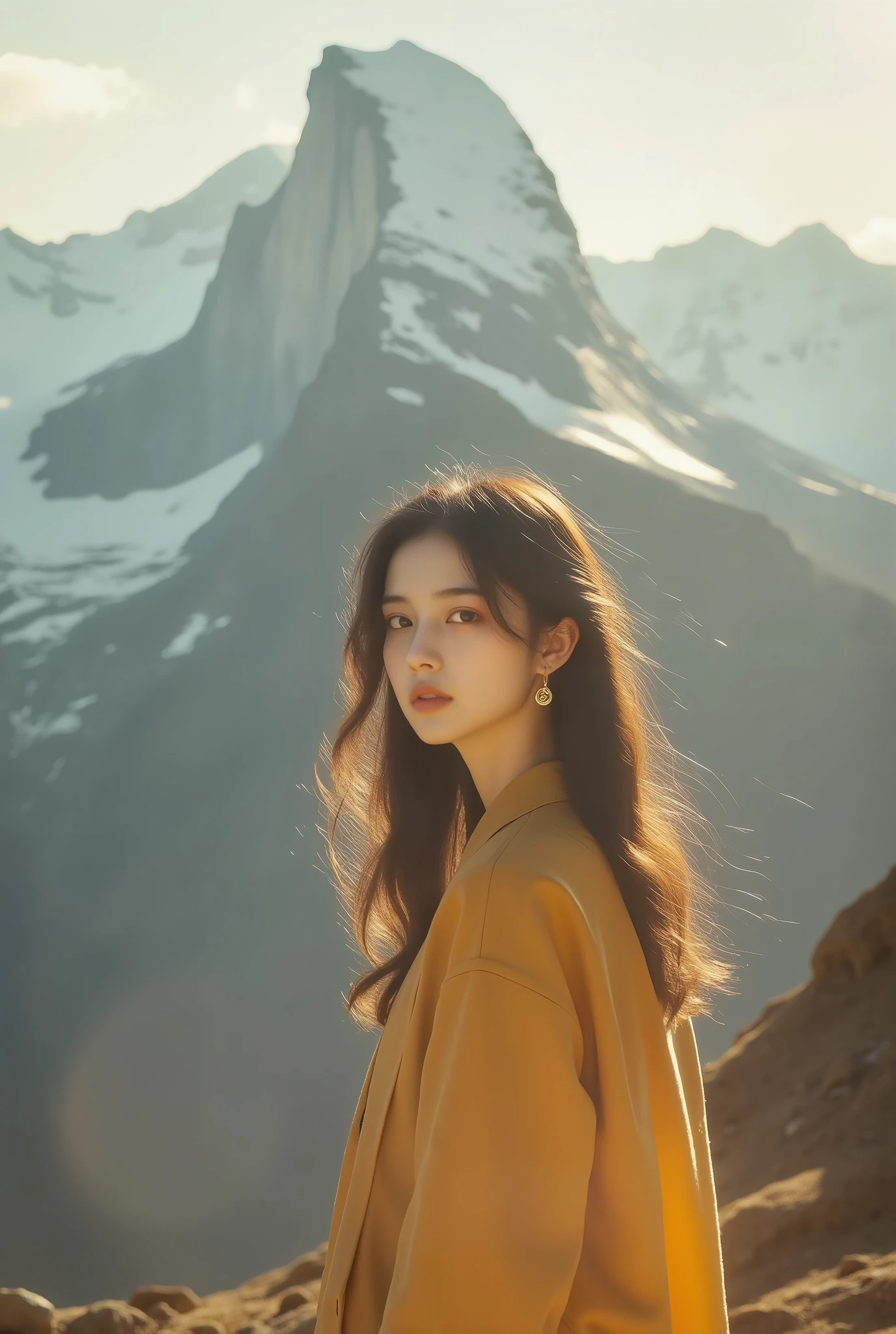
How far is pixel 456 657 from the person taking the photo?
1531 millimetres

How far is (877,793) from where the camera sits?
24.3 metres

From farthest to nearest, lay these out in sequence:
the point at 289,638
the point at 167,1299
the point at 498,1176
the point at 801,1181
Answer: the point at 289,638, the point at 167,1299, the point at 801,1181, the point at 498,1176

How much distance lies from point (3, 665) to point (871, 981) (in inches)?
1055

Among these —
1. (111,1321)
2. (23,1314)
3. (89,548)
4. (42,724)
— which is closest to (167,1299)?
(111,1321)

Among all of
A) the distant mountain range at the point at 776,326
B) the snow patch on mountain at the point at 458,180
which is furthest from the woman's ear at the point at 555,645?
the distant mountain range at the point at 776,326

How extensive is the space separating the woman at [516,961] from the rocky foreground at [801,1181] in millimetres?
1738

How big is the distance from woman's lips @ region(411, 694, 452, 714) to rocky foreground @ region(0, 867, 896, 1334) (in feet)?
6.91

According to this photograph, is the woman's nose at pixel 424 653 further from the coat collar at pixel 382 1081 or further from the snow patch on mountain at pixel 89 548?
the snow patch on mountain at pixel 89 548

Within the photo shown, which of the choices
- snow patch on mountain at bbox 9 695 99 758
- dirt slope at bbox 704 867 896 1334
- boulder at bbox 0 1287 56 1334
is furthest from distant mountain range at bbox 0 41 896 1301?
boulder at bbox 0 1287 56 1334

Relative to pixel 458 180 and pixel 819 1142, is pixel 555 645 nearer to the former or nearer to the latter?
pixel 819 1142

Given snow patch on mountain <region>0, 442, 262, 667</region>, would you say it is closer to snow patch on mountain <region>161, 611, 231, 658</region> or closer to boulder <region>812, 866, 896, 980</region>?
snow patch on mountain <region>161, 611, 231, 658</region>

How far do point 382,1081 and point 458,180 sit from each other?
120 ft

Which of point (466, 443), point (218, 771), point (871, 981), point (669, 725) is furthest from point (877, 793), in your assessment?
point (871, 981)

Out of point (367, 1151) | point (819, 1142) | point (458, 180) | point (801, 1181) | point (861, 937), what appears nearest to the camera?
point (367, 1151)
